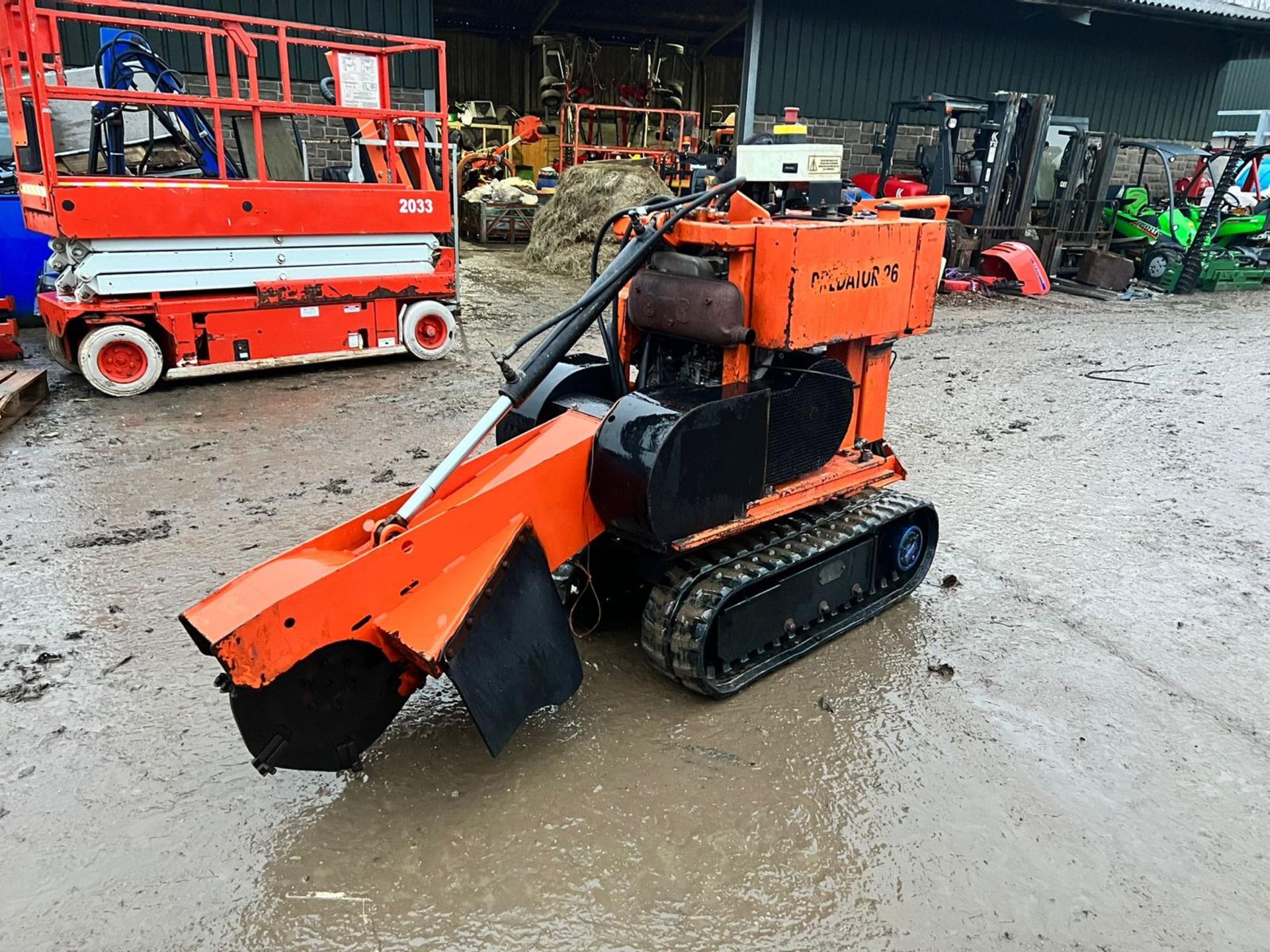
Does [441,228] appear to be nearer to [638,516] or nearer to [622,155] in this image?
[638,516]

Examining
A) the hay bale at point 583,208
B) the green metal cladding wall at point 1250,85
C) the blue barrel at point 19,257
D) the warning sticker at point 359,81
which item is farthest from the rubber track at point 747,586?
the green metal cladding wall at point 1250,85

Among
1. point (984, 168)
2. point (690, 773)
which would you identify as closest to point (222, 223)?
point (690, 773)

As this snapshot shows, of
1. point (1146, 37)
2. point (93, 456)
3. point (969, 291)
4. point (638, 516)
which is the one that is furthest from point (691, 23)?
point (638, 516)

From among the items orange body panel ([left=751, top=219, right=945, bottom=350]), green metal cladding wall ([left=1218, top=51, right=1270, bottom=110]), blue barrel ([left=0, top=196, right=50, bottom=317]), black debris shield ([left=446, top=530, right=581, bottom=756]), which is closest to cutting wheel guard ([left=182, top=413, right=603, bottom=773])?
black debris shield ([left=446, top=530, right=581, bottom=756])

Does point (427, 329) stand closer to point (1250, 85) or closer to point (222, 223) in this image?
point (222, 223)

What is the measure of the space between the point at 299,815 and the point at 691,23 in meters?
23.5

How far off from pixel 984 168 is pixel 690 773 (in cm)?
1276

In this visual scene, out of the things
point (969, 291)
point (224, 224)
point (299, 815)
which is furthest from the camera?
point (969, 291)

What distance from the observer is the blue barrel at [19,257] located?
8.35m

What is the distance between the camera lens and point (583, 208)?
43.9 ft

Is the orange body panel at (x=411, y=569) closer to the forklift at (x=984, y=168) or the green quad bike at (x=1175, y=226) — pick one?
the forklift at (x=984, y=168)

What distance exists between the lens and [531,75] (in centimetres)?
2372

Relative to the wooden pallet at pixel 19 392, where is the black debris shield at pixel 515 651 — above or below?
above

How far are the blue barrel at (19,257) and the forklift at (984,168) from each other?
10327 mm
